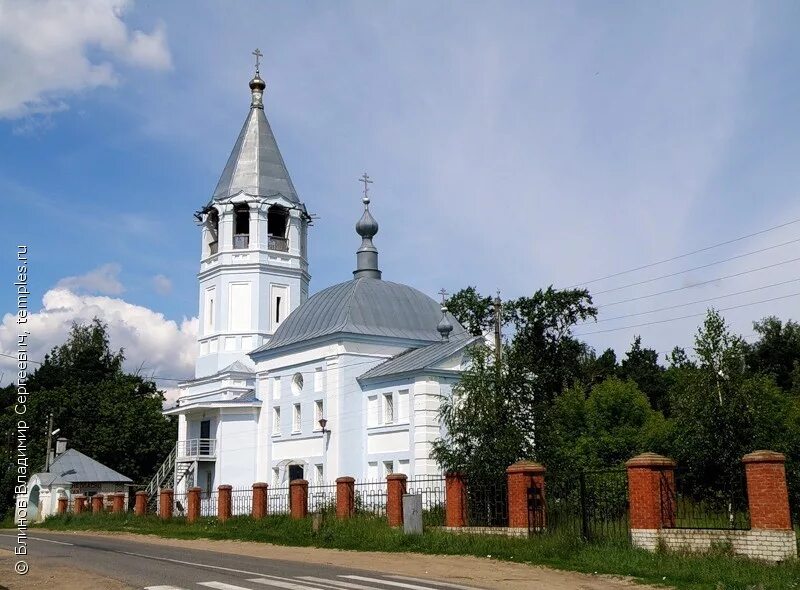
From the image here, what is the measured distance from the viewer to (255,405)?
35.9 m

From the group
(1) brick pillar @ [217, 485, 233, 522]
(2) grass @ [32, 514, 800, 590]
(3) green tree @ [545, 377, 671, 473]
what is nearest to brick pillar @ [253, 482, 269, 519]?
(2) grass @ [32, 514, 800, 590]

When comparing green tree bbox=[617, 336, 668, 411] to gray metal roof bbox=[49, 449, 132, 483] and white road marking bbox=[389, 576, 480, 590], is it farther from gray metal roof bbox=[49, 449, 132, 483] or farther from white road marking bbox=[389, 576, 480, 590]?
white road marking bbox=[389, 576, 480, 590]

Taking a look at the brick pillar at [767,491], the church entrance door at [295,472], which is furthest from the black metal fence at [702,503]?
the church entrance door at [295,472]

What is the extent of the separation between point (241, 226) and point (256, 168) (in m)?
2.60

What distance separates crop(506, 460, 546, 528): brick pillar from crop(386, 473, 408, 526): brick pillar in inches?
141

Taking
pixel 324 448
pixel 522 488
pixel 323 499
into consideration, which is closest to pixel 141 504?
pixel 324 448

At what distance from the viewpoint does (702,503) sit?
53.2 feet

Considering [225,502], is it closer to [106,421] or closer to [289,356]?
[289,356]

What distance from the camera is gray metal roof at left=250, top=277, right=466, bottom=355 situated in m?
33.9

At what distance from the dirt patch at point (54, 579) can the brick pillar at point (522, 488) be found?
8535 millimetres

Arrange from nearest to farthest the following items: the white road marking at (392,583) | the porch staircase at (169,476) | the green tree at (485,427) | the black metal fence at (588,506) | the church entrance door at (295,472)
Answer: the white road marking at (392,583) < the black metal fence at (588,506) < the green tree at (485,427) < the church entrance door at (295,472) < the porch staircase at (169,476)

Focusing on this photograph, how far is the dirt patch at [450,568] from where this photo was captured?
13.4 metres

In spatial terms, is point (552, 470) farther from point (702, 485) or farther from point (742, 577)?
point (742, 577)

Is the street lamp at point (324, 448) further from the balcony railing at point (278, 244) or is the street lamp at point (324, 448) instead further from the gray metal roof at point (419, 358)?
the balcony railing at point (278, 244)
